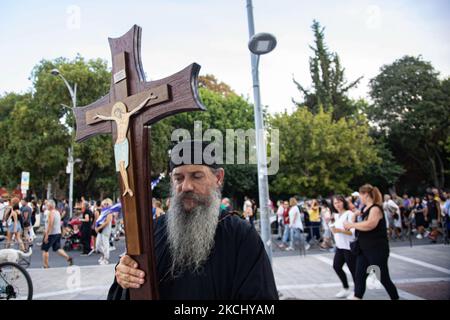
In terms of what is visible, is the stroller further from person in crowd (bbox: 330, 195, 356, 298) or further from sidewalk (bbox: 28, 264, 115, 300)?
person in crowd (bbox: 330, 195, 356, 298)

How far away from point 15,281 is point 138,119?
4970 mm

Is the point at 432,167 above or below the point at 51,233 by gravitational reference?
above

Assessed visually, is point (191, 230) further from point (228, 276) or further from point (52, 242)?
point (52, 242)

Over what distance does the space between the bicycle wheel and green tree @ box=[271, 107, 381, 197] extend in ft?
65.0

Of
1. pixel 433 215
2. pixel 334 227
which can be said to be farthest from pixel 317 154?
pixel 334 227

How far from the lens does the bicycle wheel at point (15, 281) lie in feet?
16.6

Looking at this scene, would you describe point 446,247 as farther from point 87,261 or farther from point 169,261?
point 169,261

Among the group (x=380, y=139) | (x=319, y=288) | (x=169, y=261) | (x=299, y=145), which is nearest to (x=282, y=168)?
(x=299, y=145)

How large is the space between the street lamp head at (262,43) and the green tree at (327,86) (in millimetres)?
27940

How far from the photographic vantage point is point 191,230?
1706 mm

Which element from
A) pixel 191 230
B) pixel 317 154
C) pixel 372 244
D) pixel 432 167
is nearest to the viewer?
pixel 191 230

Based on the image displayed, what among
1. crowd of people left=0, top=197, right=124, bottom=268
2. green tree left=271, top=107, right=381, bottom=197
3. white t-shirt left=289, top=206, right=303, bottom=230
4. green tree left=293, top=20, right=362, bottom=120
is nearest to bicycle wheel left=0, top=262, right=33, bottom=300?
crowd of people left=0, top=197, right=124, bottom=268

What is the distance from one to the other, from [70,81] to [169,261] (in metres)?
17.5

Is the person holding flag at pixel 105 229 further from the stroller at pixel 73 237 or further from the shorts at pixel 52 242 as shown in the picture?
the stroller at pixel 73 237
